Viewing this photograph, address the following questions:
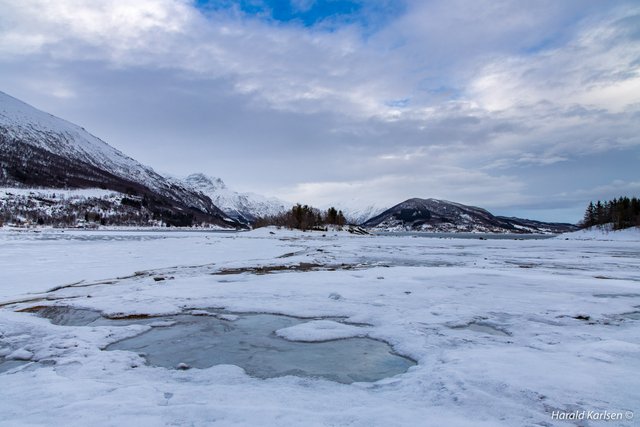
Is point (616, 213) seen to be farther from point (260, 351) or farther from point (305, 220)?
point (260, 351)

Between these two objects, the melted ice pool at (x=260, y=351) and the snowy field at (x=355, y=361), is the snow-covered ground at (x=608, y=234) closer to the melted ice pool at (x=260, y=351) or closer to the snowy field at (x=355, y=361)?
the snowy field at (x=355, y=361)

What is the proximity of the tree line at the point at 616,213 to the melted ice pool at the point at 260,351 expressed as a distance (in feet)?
338

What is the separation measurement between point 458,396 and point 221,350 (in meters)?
3.96

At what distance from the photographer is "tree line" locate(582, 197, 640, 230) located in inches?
3425

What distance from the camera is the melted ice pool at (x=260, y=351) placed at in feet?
18.0

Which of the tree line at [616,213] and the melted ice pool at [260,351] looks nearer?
the melted ice pool at [260,351]

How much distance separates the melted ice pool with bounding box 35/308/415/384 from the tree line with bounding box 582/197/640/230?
103 m

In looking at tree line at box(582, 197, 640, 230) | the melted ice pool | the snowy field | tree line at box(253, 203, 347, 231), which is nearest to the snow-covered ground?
tree line at box(582, 197, 640, 230)

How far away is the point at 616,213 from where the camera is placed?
91.5 meters

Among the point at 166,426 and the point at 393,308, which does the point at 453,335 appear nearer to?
the point at 393,308

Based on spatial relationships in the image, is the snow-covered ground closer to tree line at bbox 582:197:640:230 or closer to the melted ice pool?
tree line at bbox 582:197:640:230

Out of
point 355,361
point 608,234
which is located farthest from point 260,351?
point 608,234

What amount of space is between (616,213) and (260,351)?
113145 millimetres

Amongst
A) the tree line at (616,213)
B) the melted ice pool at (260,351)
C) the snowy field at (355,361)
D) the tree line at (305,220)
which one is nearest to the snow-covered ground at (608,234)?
the tree line at (616,213)
